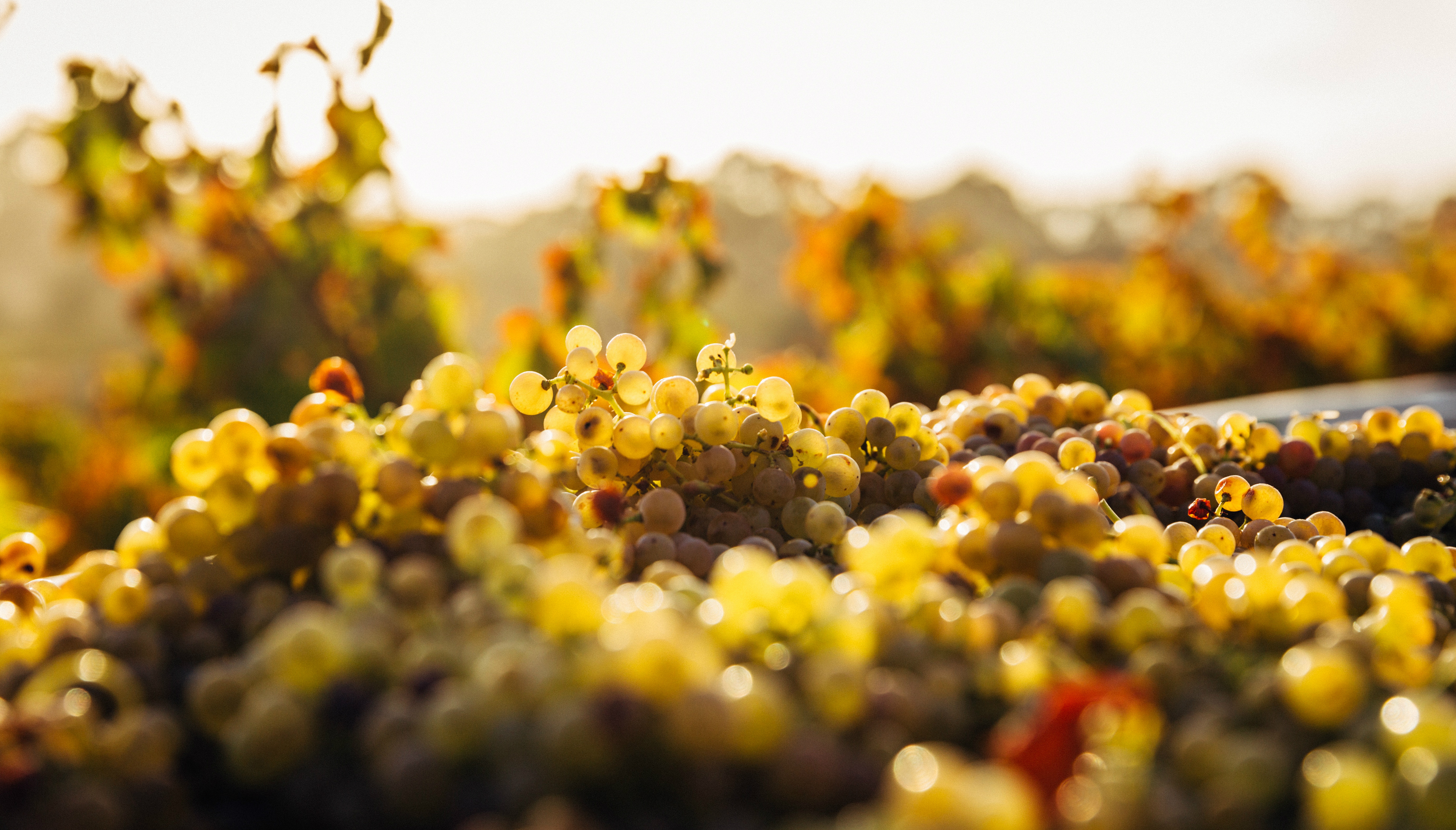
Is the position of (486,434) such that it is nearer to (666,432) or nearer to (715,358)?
(666,432)

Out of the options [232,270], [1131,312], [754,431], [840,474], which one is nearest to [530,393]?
[754,431]

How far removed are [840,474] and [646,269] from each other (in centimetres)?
224

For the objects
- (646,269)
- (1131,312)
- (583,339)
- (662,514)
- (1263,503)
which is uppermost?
(646,269)

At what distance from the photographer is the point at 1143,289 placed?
5816 millimetres

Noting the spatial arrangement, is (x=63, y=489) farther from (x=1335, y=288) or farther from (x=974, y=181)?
(x=974, y=181)

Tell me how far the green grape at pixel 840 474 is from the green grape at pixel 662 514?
18 cm

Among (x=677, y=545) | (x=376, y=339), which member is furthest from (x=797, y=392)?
(x=677, y=545)

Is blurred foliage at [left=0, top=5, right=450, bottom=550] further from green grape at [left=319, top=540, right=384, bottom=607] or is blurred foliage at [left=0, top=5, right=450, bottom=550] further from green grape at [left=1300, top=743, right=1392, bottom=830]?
green grape at [left=1300, top=743, right=1392, bottom=830]

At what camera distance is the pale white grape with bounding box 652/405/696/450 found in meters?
0.93

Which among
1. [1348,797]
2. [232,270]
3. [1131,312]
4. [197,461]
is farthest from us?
[1131,312]

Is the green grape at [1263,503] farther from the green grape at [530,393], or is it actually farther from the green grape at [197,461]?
the green grape at [197,461]

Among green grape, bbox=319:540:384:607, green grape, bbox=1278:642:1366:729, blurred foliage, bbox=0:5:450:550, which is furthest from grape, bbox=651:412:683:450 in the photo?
blurred foliage, bbox=0:5:450:550

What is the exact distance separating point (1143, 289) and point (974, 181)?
10.7 m

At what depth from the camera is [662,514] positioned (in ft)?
2.83
